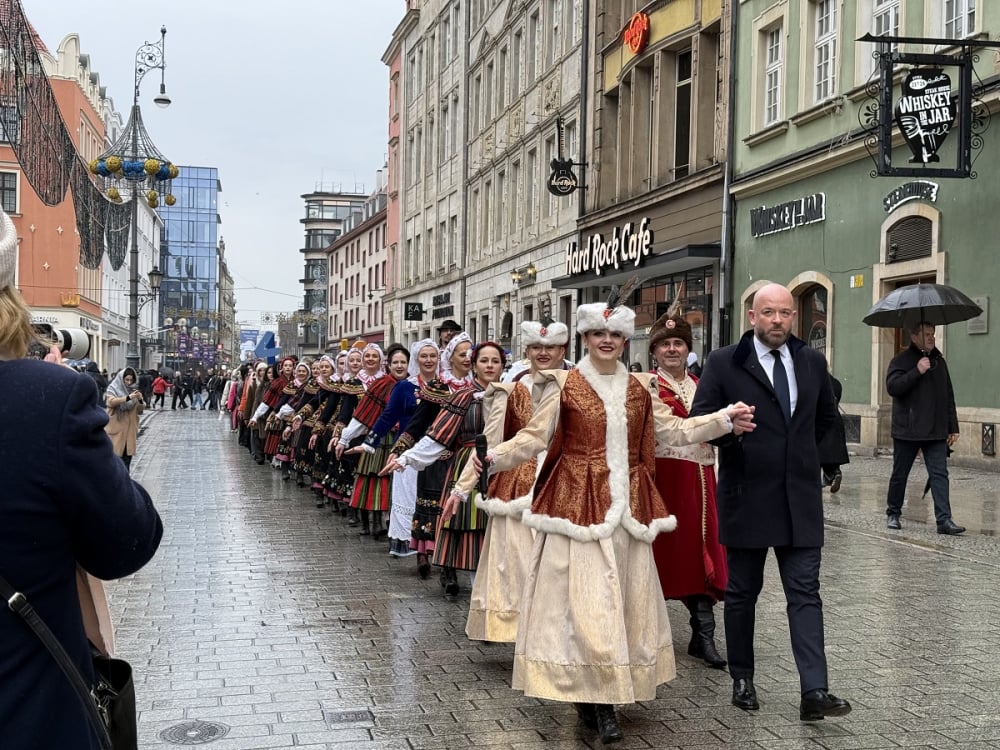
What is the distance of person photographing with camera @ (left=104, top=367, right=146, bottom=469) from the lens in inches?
543

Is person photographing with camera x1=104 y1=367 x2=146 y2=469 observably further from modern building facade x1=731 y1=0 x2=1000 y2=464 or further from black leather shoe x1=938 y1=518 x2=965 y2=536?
modern building facade x1=731 y1=0 x2=1000 y2=464

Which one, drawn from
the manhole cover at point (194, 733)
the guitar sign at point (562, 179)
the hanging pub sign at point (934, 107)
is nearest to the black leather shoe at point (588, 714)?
the manhole cover at point (194, 733)

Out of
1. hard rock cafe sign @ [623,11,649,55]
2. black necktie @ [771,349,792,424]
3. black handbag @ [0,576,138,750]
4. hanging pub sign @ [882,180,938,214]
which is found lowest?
black handbag @ [0,576,138,750]

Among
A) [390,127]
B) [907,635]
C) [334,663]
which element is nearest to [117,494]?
[334,663]

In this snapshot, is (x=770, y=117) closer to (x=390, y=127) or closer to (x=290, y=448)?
(x=290, y=448)

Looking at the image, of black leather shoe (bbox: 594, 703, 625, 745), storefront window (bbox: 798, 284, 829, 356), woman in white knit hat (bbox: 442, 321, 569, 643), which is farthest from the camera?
storefront window (bbox: 798, 284, 829, 356)

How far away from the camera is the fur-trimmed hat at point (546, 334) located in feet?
21.6

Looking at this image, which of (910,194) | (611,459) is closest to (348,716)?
(611,459)

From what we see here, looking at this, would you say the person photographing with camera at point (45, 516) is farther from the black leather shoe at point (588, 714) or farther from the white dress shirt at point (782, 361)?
the white dress shirt at point (782, 361)

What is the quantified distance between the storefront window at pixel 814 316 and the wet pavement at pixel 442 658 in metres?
8.85

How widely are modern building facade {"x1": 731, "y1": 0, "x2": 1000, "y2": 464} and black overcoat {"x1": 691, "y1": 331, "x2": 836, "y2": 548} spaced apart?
10261 millimetres

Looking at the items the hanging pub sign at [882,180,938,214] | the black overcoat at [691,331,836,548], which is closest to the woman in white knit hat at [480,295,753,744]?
the black overcoat at [691,331,836,548]

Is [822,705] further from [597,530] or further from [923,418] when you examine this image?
[923,418]

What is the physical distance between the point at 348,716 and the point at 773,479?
83.5 inches
